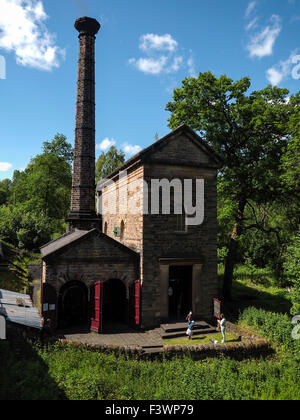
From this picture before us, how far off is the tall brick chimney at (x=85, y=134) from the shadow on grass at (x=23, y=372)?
1032 centimetres

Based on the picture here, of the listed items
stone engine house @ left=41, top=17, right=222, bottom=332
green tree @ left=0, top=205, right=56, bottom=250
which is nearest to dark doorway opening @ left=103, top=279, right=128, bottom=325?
stone engine house @ left=41, top=17, right=222, bottom=332

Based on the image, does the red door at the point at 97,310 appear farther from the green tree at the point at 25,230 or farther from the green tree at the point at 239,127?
the green tree at the point at 25,230

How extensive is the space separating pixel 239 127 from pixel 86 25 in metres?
13.2

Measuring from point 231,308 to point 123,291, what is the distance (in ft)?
26.3

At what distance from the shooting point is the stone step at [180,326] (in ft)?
45.4

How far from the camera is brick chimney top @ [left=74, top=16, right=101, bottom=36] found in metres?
20.2

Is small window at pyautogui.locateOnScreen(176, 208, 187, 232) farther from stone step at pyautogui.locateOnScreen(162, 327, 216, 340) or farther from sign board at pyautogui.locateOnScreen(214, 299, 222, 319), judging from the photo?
stone step at pyautogui.locateOnScreen(162, 327, 216, 340)

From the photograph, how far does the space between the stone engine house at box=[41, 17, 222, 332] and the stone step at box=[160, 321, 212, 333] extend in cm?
55

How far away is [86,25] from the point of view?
20.3 meters

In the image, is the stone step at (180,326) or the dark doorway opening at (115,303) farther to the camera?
the dark doorway opening at (115,303)

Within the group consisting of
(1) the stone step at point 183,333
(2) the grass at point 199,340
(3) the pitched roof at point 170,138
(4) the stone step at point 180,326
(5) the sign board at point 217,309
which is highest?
(3) the pitched roof at point 170,138

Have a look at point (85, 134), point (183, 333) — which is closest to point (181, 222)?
point (183, 333)

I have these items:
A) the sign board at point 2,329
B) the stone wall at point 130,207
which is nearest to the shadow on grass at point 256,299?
the stone wall at point 130,207

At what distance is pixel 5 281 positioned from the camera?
21.4 m
